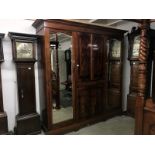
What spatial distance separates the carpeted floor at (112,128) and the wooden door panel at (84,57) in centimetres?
103

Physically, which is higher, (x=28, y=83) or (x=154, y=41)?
(x=154, y=41)

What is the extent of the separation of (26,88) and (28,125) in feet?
2.18

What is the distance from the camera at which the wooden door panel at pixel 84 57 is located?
2654mm

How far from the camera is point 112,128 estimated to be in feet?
9.24

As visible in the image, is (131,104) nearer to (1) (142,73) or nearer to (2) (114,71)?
(2) (114,71)

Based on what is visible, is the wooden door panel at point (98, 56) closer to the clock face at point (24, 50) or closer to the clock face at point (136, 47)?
the clock face at point (136, 47)

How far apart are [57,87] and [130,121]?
1882mm

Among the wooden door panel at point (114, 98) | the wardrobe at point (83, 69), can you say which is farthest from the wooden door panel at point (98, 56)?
the wooden door panel at point (114, 98)

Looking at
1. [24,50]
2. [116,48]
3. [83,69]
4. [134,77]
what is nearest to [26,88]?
[24,50]

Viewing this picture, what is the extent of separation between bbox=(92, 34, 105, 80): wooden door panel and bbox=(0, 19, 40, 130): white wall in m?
1.26

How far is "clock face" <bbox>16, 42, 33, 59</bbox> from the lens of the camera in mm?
2293

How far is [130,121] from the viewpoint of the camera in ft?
10.3
